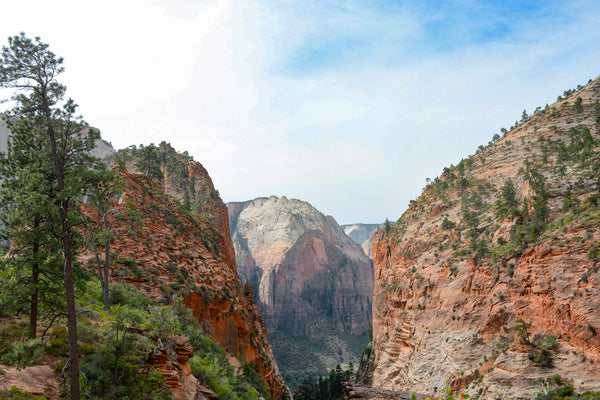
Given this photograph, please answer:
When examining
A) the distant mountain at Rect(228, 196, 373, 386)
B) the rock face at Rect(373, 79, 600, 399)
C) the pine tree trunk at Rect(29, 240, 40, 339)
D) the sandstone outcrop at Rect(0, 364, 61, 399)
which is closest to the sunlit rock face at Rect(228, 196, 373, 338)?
A: the distant mountain at Rect(228, 196, 373, 386)

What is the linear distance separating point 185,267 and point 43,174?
24122 millimetres

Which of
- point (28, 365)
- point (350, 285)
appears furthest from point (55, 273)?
point (350, 285)

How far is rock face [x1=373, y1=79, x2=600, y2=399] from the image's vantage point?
102 feet

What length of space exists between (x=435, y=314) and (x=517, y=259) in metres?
12.9

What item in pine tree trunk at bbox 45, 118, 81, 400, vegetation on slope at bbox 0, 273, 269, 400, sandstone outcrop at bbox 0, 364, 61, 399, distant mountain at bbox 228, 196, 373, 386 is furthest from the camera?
distant mountain at bbox 228, 196, 373, 386

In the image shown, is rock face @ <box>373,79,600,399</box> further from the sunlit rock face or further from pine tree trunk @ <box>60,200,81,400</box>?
the sunlit rock face

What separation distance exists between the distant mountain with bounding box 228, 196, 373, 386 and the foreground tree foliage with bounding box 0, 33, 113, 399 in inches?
5088

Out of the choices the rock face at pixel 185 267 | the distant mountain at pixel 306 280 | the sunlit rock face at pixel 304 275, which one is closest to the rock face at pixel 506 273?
the rock face at pixel 185 267

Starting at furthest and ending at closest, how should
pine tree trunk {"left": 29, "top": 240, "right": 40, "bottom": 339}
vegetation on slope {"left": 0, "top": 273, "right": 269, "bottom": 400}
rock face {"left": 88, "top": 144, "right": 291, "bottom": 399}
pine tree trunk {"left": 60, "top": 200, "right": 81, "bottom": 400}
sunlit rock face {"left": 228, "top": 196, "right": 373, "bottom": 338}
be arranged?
sunlit rock face {"left": 228, "top": 196, "right": 373, "bottom": 338} → rock face {"left": 88, "top": 144, "right": 291, "bottom": 399} → pine tree trunk {"left": 29, "top": 240, "right": 40, "bottom": 339} → vegetation on slope {"left": 0, "top": 273, "right": 269, "bottom": 400} → pine tree trunk {"left": 60, "top": 200, "right": 81, "bottom": 400}

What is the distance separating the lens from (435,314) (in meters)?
47.0

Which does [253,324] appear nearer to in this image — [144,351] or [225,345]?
[225,345]

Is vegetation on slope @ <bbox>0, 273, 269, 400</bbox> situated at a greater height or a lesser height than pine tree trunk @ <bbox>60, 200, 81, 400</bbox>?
lesser

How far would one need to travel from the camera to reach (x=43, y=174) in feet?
37.6

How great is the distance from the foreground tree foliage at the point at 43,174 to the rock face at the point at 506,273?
33294mm
